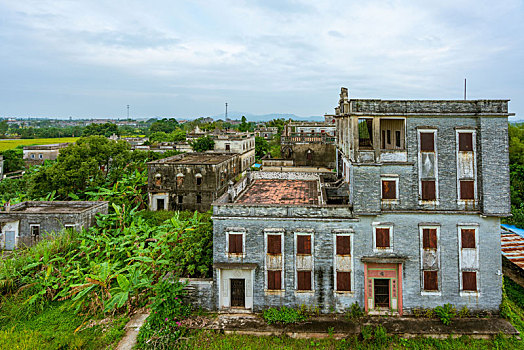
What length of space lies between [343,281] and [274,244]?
4228mm

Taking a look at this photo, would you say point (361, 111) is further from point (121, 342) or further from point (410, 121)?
point (121, 342)

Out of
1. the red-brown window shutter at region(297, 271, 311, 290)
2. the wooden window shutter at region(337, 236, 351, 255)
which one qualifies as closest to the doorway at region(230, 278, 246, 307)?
the red-brown window shutter at region(297, 271, 311, 290)

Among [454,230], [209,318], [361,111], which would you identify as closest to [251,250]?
[209,318]

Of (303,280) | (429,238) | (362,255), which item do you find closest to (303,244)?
(303,280)

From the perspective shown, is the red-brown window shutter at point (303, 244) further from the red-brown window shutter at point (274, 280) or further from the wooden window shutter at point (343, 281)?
the wooden window shutter at point (343, 281)

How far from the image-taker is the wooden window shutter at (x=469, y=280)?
1688cm

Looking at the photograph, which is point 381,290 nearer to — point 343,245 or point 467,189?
point 343,245

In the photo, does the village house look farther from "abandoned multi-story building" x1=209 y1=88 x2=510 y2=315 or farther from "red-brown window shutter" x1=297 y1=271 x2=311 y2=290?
"red-brown window shutter" x1=297 y1=271 x2=311 y2=290

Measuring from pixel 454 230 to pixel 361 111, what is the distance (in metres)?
8.10

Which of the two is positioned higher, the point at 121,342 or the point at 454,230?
the point at 454,230

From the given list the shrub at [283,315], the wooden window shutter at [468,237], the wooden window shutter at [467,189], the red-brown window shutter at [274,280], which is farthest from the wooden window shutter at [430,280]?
the red-brown window shutter at [274,280]

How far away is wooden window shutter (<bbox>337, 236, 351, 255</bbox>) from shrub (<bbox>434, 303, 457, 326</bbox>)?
551 centimetres

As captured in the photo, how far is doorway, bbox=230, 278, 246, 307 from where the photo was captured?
58.2 feet

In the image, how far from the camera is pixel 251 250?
687 inches
